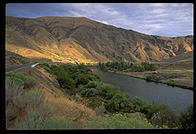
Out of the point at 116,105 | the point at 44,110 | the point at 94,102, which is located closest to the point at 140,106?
the point at 116,105

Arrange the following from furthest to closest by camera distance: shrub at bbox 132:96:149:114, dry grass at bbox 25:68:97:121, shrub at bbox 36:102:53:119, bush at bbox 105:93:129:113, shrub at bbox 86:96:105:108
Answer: shrub at bbox 132:96:149:114 → bush at bbox 105:93:129:113 → shrub at bbox 86:96:105:108 → dry grass at bbox 25:68:97:121 → shrub at bbox 36:102:53:119

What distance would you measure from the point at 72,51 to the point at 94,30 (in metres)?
51.2

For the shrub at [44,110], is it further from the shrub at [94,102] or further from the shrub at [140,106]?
the shrub at [140,106]

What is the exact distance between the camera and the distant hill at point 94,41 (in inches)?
3669

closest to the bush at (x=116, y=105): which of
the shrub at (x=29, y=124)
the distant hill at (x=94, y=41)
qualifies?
the shrub at (x=29, y=124)

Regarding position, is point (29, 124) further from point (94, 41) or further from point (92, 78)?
point (94, 41)

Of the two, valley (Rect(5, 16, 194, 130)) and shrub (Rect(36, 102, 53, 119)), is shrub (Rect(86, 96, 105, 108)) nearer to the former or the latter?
valley (Rect(5, 16, 194, 130))

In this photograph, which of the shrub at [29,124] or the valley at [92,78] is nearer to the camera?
the shrub at [29,124]

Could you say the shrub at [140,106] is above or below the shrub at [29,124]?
below

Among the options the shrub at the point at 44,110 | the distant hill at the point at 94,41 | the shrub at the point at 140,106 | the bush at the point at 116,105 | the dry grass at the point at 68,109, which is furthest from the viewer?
the distant hill at the point at 94,41

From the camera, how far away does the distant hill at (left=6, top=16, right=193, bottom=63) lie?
93.2 metres

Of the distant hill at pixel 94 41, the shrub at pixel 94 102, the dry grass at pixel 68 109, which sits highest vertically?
the distant hill at pixel 94 41

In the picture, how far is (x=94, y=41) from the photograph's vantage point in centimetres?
12031

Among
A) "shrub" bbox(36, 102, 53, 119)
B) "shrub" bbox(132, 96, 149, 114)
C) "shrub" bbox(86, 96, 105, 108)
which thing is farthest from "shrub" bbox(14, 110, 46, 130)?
"shrub" bbox(132, 96, 149, 114)
